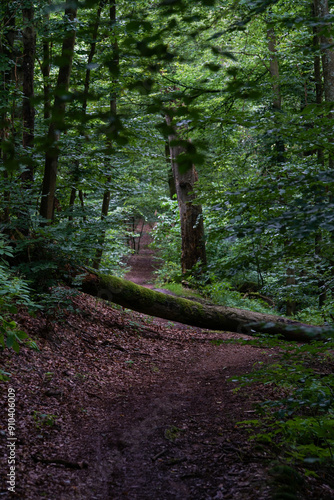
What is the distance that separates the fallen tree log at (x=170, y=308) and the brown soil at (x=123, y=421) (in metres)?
0.67

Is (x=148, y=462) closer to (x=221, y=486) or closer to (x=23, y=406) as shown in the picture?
(x=221, y=486)

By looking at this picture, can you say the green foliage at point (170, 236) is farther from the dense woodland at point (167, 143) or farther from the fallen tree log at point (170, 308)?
the fallen tree log at point (170, 308)

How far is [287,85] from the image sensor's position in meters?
11.8

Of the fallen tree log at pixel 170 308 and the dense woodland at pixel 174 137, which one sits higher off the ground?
the dense woodland at pixel 174 137

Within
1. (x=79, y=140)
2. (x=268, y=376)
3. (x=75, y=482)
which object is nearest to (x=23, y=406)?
(x=75, y=482)

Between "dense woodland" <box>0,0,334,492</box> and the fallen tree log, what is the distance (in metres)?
0.56

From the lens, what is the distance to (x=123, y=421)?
4559mm

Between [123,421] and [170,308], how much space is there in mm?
3735

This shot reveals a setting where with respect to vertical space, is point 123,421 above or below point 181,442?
→ below

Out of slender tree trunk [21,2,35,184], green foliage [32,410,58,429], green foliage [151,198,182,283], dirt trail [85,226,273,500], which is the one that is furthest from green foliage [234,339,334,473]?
green foliage [151,198,182,283]

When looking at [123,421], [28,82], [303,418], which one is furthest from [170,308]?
[28,82]

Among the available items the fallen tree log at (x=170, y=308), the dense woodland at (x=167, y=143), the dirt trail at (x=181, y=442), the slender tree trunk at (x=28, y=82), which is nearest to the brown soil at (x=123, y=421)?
the dirt trail at (x=181, y=442)

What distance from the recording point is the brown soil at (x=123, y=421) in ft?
10.4

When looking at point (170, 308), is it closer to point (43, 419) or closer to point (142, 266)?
point (43, 419)
